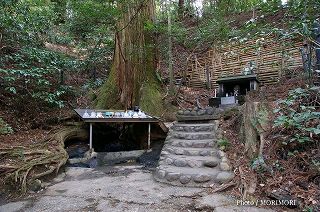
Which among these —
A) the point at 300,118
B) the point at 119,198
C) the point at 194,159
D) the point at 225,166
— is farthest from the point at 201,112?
the point at 119,198

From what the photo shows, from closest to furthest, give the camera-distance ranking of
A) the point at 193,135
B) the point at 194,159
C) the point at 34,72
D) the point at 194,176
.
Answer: the point at 194,176 → the point at 194,159 → the point at 193,135 → the point at 34,72

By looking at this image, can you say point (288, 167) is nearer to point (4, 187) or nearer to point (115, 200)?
point (115, 200)

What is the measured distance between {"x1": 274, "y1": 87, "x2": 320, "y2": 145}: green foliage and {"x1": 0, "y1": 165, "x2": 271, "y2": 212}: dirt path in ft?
4.20

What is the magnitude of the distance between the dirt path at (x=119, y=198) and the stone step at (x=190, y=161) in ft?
1.68

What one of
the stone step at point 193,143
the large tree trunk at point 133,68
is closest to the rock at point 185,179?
the stone step at point 193,143

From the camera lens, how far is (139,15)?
7613 mm

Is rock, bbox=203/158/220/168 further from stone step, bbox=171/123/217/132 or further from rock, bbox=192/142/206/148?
stone step, bbox=171/123/217/132

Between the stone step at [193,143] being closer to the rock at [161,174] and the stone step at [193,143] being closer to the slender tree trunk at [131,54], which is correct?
the rock at [161,174]

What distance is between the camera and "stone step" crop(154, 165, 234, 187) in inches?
143

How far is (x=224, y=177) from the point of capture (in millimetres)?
3623

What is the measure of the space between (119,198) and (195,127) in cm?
292

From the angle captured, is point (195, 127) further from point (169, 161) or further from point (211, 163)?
point (211, 163)

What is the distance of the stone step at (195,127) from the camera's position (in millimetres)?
5562

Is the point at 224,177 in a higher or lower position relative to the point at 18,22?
lower
